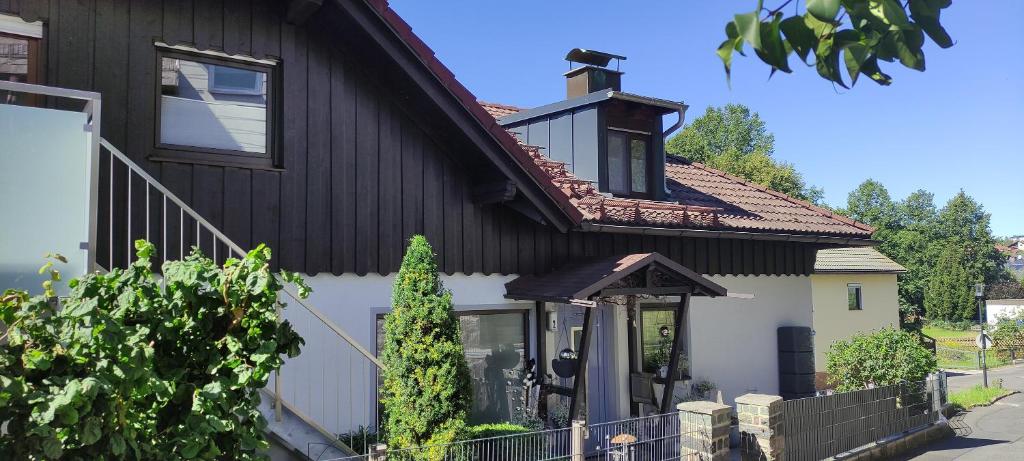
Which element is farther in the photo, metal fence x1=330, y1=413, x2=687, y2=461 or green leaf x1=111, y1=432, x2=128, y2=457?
metal fence x1=330, y1=413, x2=687, y2=461

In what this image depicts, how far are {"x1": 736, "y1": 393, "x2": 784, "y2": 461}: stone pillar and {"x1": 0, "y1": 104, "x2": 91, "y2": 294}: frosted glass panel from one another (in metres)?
6.95

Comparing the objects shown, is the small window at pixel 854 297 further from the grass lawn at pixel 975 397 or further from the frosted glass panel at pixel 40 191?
the frosted glass panel at pixel 40 191

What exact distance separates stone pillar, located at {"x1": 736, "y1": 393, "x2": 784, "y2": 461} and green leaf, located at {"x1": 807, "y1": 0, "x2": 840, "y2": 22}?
7.24 metres

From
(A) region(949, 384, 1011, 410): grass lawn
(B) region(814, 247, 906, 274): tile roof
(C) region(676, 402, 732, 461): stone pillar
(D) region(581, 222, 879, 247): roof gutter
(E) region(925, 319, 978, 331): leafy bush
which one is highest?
(D) region(581, 222, 879, 247): roof gutter

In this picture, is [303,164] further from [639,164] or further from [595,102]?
[639,164]

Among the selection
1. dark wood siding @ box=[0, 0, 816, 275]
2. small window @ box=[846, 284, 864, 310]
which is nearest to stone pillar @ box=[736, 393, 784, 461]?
dark wood siding @ box=[0, 0, 816, 275]

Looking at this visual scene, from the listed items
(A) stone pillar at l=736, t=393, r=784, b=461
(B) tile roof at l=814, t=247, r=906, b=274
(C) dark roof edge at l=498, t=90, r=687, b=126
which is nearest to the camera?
(A) stone pillar at l=736, t=393, r=784, b=461

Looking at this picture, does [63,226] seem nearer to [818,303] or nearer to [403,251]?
[403,251]

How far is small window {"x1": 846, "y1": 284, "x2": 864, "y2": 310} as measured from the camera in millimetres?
25062

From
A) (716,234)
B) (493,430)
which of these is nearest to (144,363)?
(493,430)

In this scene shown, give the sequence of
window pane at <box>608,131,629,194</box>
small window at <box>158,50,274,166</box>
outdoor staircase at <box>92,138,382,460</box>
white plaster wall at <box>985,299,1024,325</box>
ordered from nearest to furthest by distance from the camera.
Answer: outdoor staircase at <box>92,138,382,460</box>, small window at <box>158,50,274,166</box>, window pane at <box>608,131,629,194</box>, white plaster wall at <box>985,299,1024,325</box>

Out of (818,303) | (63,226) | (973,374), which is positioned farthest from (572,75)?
(973,374)

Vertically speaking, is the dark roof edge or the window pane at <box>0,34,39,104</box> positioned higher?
the dark roof edge

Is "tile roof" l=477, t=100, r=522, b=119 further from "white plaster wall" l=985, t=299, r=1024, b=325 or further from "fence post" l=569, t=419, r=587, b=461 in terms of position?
"white plaster wall" l=985, t=299, r=1024, b=325
